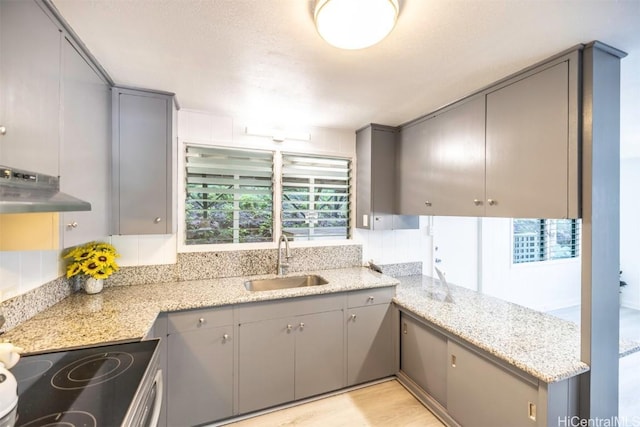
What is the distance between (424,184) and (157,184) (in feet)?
7.07

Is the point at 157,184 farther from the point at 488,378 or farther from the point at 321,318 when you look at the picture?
the point at 488,378

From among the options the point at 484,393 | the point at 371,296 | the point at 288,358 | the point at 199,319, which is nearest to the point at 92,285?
the point at 199,319

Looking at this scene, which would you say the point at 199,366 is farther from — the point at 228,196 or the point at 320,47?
the point at 320,47

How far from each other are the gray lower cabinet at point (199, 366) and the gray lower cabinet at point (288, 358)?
102 mm

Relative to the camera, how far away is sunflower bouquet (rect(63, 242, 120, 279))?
1.82 meters

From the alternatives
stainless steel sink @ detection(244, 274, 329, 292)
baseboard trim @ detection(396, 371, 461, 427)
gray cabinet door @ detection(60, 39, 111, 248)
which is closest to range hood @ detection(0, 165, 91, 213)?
gray cabinet door @ detection(60, 39, 111, 248)

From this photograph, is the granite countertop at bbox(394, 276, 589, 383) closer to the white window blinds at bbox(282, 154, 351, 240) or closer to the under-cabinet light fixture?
the white window blinds at bbox(282, 154, 351, 240)

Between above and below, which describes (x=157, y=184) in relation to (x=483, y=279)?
above

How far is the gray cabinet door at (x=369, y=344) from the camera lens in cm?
227

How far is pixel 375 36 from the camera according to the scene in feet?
3.94

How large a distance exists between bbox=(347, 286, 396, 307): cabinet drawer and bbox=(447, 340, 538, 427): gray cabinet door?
62 cm

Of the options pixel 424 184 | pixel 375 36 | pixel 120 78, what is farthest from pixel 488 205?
pixel 120 78

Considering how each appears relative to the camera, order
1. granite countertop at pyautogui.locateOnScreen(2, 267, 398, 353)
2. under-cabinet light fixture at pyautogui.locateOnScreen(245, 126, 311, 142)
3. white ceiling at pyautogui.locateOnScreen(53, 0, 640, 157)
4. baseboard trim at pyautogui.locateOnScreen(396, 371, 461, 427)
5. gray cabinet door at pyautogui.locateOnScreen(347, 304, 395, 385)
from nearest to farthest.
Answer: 1. white ceiling at pyautogui.locateOnScreen(53, 0, 640, 157)
2. granite countertop at pyautogui.locateOnScreen(2, 267, 398, 353)
3. baseboard trim at pyautogui.locateOnScreen(396, 371, 461, 427)
4. gray cabinet door at pyautogui.locateOnScreen(347, 304, 395, 385)
5. under-cabinet light fixture at pyautogui.locateOnScreen(245, 126, 311, 142)

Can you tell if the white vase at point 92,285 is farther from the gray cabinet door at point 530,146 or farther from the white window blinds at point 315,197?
the gray cabinet door at point 530,146
